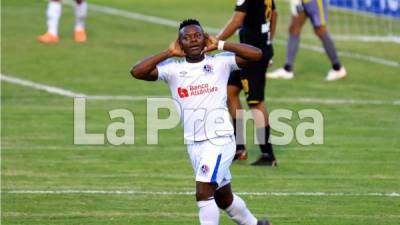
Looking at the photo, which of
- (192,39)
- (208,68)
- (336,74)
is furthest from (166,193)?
(336,74)

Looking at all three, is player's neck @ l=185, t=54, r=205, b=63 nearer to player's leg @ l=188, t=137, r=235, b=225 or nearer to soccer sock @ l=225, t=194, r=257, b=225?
player's leg @ l=188, t=137, r=235, b=225

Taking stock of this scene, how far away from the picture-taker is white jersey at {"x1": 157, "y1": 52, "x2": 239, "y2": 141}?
35.5 feet

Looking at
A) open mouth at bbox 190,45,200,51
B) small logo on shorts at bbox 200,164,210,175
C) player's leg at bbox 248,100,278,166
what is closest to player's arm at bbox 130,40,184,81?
open mouth at bbox 190,45,200,51

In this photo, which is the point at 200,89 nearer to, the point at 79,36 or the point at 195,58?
the point at 195,58

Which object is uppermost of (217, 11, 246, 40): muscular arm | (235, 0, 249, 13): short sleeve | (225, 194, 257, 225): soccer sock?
(235, 0, 249, 13): short sleeve

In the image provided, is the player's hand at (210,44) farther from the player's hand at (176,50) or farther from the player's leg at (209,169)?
the player's leg at (209,169)

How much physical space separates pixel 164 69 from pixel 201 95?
1.41 ft

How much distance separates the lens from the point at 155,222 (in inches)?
469

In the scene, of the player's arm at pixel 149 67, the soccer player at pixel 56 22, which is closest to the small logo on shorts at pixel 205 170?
the player's arm at pixel 149 67

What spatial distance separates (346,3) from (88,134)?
46.2 ft

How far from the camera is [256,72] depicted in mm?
14641

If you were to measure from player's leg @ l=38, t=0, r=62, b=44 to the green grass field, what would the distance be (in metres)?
0.28

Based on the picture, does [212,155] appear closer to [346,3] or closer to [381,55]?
[381,55]

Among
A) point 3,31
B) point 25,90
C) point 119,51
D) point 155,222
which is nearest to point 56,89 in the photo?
point 25,90
